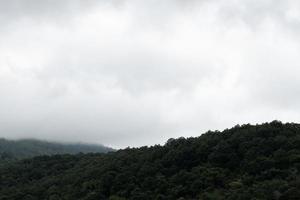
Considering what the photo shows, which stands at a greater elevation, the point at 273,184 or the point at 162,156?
the point at 162,156

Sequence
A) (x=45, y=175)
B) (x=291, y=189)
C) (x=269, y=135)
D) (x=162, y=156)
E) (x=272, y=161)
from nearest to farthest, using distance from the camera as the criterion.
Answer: (x=291, y=189), (x=272, y=161), (x=269, y=135), (x=162, y=156), (x=45, y=175)

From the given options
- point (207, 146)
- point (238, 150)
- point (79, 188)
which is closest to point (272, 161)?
point (238, 150)

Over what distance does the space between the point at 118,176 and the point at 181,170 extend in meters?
8.68

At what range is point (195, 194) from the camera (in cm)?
6738

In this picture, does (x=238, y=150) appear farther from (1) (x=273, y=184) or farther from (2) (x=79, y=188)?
(2) (x=79, y=188)

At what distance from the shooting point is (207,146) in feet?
256

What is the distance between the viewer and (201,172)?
70.9 metres

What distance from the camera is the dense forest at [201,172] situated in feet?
210

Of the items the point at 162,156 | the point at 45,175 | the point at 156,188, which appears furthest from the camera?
the point at 45,175

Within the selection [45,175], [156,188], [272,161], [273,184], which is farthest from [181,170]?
[45,175]

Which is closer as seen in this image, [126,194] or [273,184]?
[273,184]

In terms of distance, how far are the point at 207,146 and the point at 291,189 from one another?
72.7 feet

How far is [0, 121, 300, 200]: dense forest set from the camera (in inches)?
2516

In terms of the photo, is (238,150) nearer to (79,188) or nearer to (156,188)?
(156,188)
